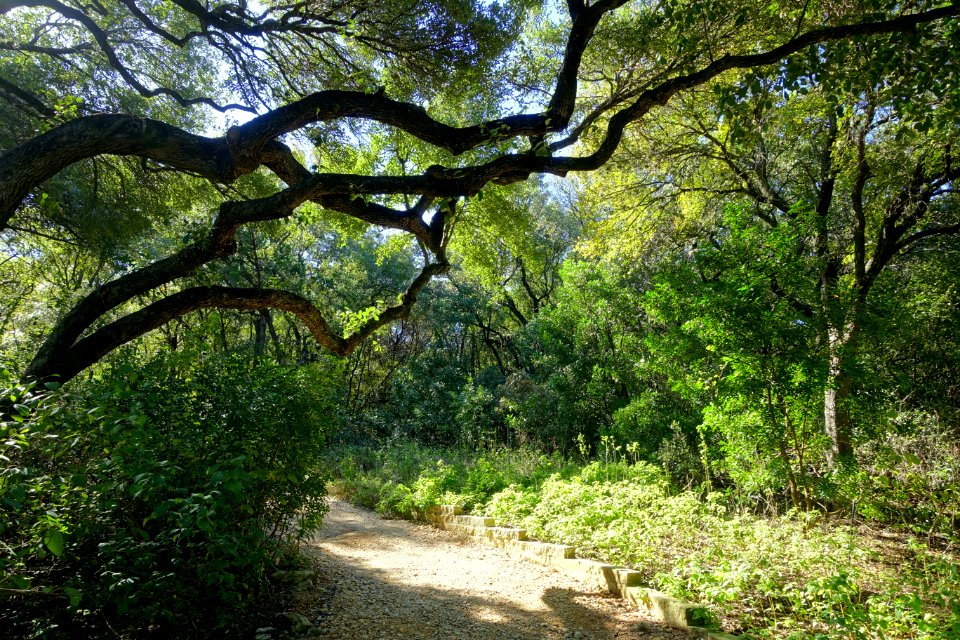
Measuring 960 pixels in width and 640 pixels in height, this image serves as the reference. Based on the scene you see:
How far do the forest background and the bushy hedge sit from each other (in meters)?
0.03

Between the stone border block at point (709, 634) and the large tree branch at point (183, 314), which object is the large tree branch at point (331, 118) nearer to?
the large tree branch at point (183, 314)

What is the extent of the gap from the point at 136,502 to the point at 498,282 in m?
6.96

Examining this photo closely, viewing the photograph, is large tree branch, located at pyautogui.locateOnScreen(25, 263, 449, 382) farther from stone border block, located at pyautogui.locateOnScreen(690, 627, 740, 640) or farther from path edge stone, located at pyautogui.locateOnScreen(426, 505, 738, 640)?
stone border block, located at pyautogui.locateOnScreen(690, 627, 740, 640)

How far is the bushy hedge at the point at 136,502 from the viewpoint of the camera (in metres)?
1.96

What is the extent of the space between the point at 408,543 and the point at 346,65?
6258mm

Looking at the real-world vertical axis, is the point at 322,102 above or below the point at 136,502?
above

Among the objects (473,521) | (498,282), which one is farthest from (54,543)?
(498,282)

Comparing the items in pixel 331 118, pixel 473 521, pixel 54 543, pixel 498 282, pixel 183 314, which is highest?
pixel 498 282

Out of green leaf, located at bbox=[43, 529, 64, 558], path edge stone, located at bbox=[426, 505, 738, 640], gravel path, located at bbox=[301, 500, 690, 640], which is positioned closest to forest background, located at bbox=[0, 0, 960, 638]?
green leaf, located at bbox=[43, 529, 64, 558]

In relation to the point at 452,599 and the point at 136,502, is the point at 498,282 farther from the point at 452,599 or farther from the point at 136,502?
the point at 136,502

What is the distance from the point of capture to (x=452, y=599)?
4637mm

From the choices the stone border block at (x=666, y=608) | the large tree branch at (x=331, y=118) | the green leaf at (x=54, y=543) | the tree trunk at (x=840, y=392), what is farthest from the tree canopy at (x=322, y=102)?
the stone border block at (x=666, y=608)

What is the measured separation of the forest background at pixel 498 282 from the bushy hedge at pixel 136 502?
0.08 feet

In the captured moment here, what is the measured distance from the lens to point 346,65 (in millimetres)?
5953
